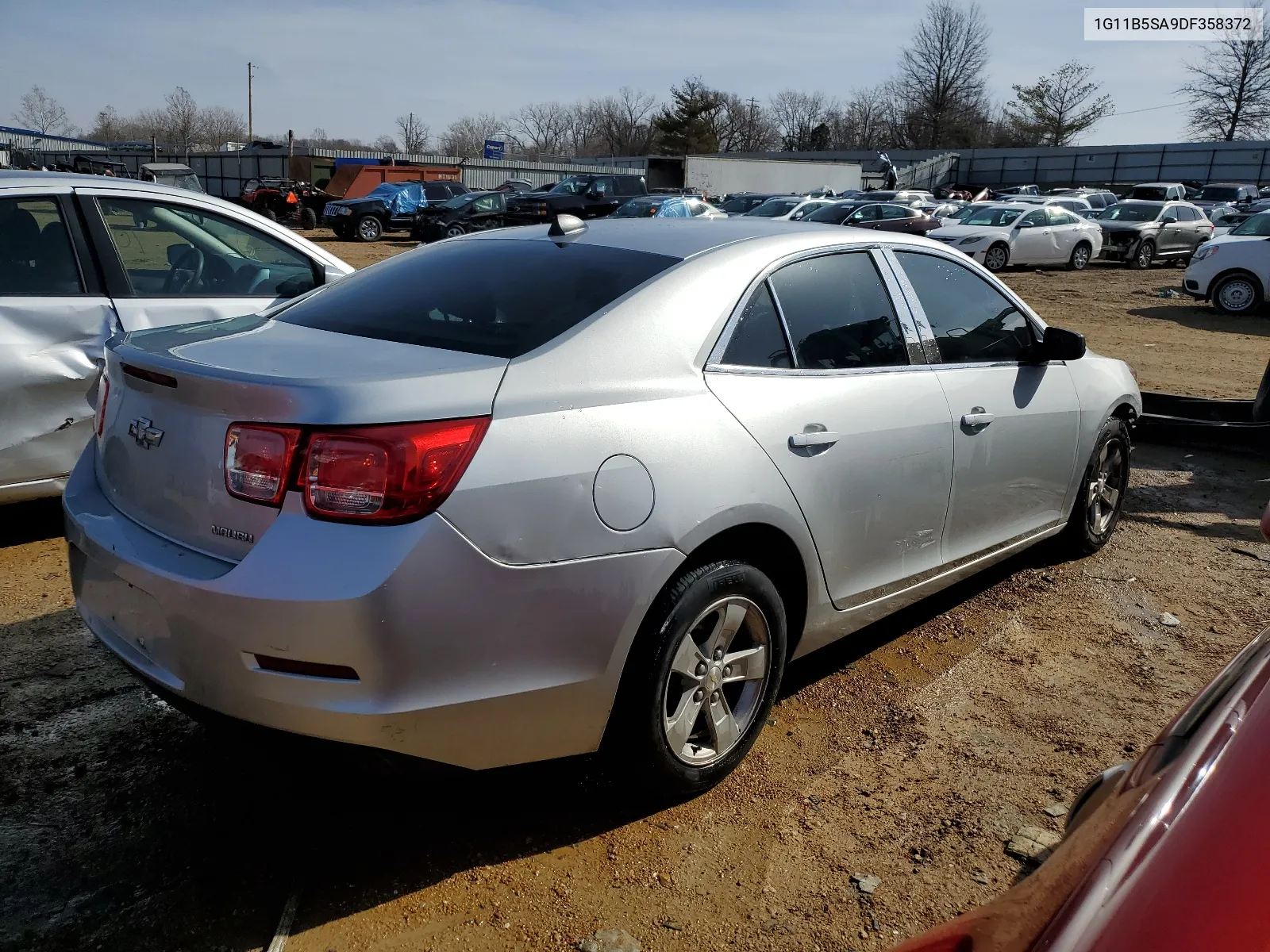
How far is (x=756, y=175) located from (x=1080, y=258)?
63.8ft

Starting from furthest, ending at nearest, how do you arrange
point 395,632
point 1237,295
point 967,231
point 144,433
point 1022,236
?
point 1022,236
point 967,231
point 1237,295
point 144,433
point 395,632

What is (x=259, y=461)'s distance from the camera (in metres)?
2.30

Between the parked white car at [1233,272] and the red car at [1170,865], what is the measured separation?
56.9 feet

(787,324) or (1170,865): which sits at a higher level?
(787,324)

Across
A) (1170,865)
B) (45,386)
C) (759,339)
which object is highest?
(759,339)

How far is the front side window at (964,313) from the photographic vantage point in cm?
379

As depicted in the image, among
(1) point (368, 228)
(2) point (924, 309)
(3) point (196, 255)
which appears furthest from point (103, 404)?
(1) point (368, 228)

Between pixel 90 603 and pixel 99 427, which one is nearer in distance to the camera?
pixel 90 603

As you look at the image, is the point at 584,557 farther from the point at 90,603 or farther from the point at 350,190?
the point at 350,190

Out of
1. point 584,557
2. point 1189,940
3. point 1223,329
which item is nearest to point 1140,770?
point 1189,940

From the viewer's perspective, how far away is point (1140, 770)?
1.57 m

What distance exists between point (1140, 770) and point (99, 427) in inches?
108

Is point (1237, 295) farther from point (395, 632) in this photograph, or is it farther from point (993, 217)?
point (395, 632)

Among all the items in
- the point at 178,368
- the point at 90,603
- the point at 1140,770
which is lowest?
the point at 90,603
